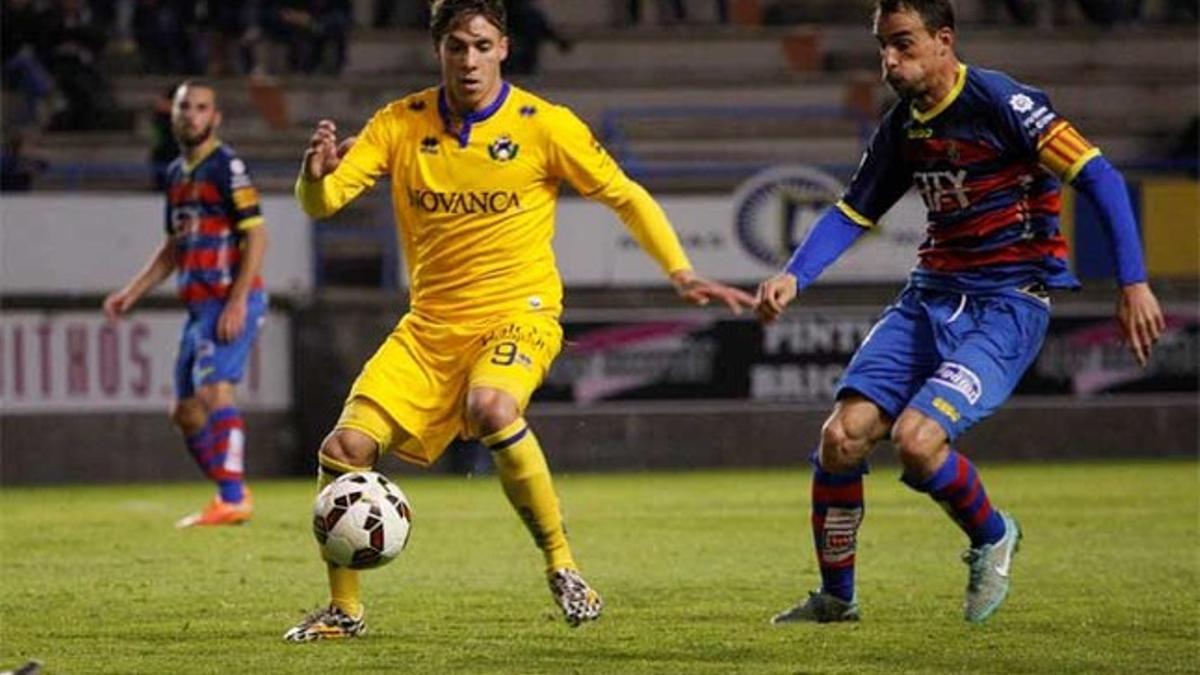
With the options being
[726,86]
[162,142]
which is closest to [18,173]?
[162,142]

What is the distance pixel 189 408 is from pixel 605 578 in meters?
3.86

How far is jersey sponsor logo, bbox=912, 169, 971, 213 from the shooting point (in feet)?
27.6

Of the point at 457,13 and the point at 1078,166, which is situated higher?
the point at 457,13

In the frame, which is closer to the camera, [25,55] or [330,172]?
[330,172]

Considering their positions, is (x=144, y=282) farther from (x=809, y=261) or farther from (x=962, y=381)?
(x=962, y=381)

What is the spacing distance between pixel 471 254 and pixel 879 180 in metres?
1.38

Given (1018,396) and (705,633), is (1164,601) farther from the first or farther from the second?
(1018,396)

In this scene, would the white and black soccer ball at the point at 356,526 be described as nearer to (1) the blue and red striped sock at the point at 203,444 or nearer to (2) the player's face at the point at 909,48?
(2) the player's face at the point at 909,48

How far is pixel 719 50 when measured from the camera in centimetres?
2648

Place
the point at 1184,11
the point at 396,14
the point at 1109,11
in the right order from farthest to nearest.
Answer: the point at 1184,11
the point at 1109,11
the point at 396,14

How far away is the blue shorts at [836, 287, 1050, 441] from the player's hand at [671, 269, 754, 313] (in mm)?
510

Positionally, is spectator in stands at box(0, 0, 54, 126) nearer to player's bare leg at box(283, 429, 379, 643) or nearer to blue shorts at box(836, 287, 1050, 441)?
player's bare leg at box(283, 429, 379, 643)

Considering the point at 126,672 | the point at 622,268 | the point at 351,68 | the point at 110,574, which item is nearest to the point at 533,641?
the point at 126,672

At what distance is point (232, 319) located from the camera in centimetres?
1336
